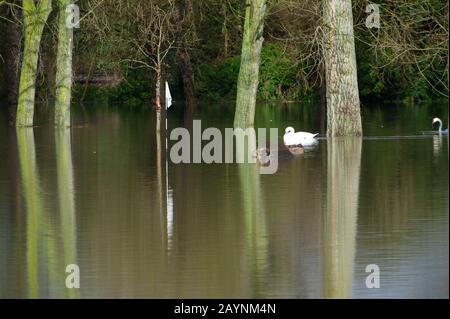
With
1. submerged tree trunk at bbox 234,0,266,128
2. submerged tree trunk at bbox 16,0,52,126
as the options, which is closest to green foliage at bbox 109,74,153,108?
submerged tree trunk at bbox 16,0,52,126

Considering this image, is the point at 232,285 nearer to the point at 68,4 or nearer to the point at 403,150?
the point at 403,150

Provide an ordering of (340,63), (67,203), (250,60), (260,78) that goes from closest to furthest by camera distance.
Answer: (67,203) → (340,63) → (250,60) → (260,78)

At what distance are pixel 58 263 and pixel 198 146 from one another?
48.5ft

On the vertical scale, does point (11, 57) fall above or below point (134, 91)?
above

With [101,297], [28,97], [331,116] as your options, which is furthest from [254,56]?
[101,297]

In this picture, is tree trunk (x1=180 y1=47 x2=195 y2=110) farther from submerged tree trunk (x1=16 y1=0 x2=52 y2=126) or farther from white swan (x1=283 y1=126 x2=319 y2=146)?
white swan (x1=283 y1=126 x2=319 y2=146)

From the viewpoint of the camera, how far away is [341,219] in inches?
617

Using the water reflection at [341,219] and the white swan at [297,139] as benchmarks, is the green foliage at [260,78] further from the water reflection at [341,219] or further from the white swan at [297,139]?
the water reflection at [341,219]

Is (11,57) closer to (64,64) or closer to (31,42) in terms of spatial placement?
(31,42)

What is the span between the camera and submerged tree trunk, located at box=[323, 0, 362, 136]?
90.2 feet

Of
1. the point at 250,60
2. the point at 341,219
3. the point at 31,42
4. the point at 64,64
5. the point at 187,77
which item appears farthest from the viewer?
A: the point at 187,77

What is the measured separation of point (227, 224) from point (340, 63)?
12804mm

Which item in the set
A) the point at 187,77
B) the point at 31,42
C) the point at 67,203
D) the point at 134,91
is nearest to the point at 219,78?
the point at 187,77

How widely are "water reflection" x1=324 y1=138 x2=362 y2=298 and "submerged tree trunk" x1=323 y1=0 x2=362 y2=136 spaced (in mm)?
2647
